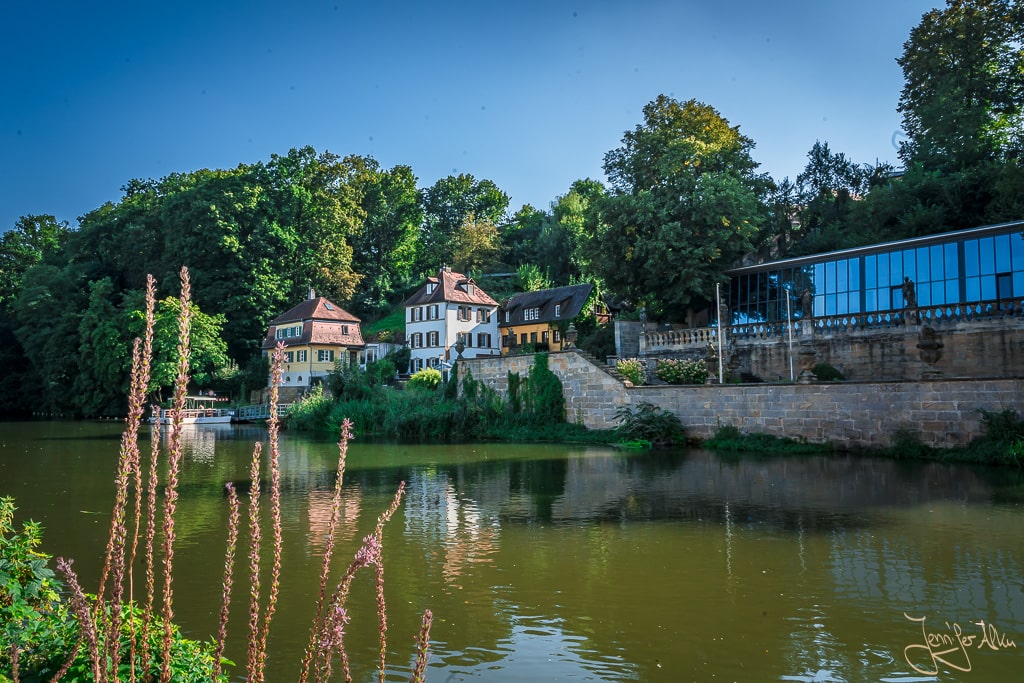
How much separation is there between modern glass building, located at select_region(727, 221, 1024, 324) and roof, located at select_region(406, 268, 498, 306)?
22.5 metres

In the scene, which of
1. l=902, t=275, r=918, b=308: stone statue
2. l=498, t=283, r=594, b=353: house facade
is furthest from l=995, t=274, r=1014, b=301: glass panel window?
l=498, t=283, r=594, b=353: house facade

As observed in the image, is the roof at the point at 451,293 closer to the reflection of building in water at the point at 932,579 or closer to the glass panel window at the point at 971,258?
the glass panel window at the point at 971,258

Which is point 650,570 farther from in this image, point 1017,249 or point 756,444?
Result: point 1017,249

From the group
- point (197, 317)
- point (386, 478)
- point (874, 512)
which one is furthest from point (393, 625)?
point (197, 317)

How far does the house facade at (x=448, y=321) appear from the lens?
55.6m

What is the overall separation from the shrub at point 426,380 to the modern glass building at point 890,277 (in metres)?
15.6

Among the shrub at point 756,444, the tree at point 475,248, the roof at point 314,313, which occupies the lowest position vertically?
the shrub at point 756,444

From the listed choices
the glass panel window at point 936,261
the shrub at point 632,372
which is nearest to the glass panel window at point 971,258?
the glass panel window at point 936,261

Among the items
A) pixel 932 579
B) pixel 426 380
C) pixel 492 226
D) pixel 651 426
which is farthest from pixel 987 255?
pixel 492 226

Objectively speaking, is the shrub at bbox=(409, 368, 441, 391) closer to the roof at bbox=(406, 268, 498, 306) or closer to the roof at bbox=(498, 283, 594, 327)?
the roof at bbox=(498, 283, 594, 327)

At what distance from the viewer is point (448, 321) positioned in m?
55.5

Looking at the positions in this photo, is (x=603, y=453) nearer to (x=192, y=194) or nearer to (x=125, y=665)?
(x=125, y=665)

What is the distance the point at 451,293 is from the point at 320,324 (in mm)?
11358

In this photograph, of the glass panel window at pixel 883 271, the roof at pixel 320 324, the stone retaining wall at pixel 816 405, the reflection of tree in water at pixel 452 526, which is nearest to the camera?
the reflection of tree in water at pixel 452 526
